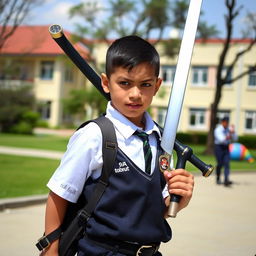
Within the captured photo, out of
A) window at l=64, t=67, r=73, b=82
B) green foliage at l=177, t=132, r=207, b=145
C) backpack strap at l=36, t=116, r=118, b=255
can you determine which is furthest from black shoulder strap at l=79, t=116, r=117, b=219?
window at l=64, t=67, r=73, b=82

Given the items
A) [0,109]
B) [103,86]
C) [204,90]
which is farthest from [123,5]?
[103,86]

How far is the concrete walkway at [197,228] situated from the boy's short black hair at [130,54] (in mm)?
3357

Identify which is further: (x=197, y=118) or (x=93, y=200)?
(x=197, y=118)

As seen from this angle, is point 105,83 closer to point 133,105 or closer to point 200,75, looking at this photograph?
point 133,105

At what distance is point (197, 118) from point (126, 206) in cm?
4085

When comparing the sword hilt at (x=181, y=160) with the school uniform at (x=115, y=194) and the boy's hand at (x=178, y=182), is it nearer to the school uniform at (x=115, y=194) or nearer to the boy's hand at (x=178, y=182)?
the boy's hand at (x=178, y=182)

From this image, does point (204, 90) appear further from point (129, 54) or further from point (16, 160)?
point (129, 54)

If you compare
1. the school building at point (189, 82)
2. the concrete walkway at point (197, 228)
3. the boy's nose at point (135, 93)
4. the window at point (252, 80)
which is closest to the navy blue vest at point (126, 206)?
the boy's nose at point (135, 93)

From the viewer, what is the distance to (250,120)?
40.5 metres

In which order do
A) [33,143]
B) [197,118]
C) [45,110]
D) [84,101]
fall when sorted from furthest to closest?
[45,110]
[197,118]
[84,101]
[33,143]

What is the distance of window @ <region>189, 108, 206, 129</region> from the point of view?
42.4m

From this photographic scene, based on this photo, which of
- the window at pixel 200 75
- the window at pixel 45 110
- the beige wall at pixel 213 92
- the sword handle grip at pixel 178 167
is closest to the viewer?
the sword handle grip at pixel 178 167

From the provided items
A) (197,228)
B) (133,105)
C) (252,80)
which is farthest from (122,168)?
(252,80)

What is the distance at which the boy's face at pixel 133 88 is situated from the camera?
1982 mm
